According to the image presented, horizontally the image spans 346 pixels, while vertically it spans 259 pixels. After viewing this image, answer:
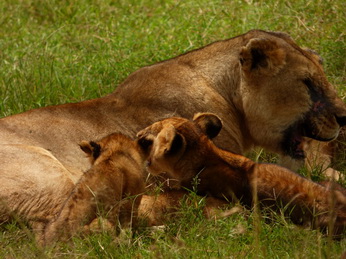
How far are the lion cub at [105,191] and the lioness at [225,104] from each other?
0.70 m

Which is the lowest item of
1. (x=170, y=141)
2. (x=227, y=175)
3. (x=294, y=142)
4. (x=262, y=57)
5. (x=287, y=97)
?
(x=294, y=142)

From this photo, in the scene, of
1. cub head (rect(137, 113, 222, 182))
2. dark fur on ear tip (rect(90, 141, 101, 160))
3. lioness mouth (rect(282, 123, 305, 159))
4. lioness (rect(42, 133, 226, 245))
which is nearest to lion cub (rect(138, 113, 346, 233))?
cub head (rect(137, 113, 222, 182))

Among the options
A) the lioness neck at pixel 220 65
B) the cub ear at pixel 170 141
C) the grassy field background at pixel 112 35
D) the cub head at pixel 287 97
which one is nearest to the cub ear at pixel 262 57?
the cub head at pixel 287 97

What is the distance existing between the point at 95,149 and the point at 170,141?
492mm

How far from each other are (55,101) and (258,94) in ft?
7.68

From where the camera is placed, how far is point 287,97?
21.4 ft

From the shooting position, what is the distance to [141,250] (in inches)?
203

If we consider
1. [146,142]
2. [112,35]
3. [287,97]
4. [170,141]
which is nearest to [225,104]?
[287,97]

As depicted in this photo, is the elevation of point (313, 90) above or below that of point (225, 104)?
above

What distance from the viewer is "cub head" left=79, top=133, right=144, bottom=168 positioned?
550 centimetres

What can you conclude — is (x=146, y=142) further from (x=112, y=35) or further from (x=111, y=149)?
(x=112, y=35)

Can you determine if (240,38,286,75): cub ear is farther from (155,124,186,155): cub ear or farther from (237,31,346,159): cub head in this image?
(155,124,186,155): cub ear

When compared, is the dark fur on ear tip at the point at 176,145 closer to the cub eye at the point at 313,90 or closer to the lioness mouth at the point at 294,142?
the lioness mouth at the point at 294,142

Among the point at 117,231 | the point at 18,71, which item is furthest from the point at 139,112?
the point at 18,71
